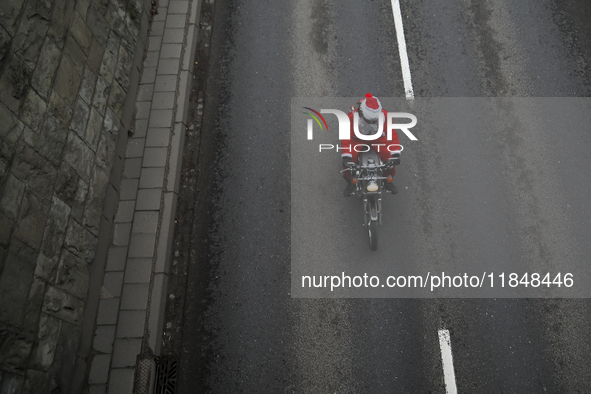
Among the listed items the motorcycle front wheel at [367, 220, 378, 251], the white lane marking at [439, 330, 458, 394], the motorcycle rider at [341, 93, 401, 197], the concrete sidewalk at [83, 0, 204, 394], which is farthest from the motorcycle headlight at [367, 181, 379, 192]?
the concrete sidewalk at [83, 0, 204, 394]

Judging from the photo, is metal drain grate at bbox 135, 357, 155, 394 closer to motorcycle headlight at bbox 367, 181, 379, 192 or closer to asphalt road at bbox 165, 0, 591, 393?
asphalt road at bbox 165, 0, 591, 393

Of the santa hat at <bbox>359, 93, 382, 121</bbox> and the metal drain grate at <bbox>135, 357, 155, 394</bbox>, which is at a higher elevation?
the santa hat at <bbox>359, 93, 382, 121</bbox>

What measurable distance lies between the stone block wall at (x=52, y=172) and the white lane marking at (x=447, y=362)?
549 cm

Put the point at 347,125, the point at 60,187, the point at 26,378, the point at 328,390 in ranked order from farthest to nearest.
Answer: the point at 347,125
the point at 328,390
the point at 60,187
the point at 26,378

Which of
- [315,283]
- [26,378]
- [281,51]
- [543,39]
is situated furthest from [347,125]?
[26,378]

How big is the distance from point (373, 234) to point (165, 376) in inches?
157

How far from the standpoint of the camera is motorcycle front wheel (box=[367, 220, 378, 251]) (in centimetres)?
727

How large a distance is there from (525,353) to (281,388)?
379 centimetres

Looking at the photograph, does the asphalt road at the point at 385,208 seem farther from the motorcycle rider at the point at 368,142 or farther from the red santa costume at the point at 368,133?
the red santa costume at the point at 368,133

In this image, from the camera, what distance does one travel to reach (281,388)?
6754mm

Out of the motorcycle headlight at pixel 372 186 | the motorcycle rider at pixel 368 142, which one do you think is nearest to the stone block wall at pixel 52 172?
the motorcycle rider at pixel 368 142

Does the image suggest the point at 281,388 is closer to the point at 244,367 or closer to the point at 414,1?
the point at 244,367

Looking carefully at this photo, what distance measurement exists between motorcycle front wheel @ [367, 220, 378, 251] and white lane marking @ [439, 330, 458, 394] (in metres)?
1.70

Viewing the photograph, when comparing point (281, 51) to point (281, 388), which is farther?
point (281, 51)
